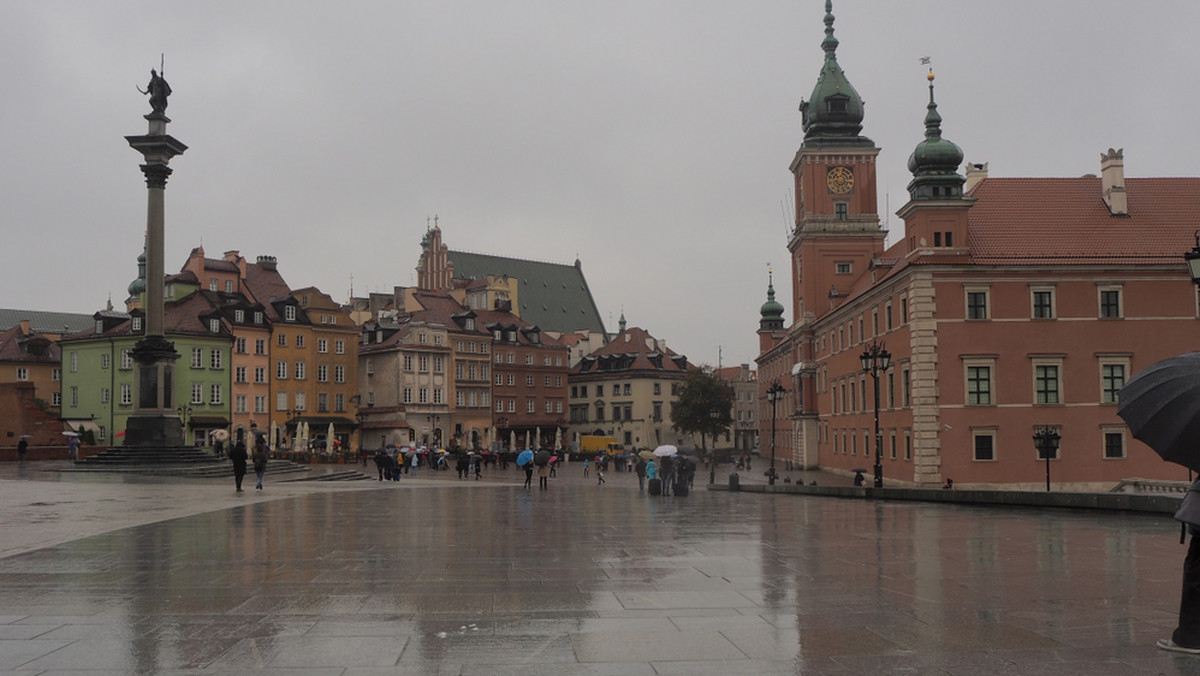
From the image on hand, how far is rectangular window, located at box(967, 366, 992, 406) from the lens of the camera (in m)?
49.0

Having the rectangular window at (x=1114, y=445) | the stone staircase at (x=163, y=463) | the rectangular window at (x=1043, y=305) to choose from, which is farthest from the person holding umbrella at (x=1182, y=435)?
the rectangular window at (x=1114, y=445)

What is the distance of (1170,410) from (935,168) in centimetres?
4737

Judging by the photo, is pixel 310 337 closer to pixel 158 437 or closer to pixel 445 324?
pixel 445 324

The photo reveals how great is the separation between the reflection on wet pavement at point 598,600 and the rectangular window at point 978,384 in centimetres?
3075

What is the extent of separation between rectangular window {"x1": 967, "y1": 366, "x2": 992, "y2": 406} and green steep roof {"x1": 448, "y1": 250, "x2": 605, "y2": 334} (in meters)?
86.5

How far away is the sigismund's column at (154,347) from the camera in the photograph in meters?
40.7

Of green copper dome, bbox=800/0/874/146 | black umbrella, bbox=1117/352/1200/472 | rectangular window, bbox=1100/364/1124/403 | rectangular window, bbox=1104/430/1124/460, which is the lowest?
rectangular window, bbox=1104/430/1124/460

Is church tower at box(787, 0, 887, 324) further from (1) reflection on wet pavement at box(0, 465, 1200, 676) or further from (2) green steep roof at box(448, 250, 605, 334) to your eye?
(1) reflection on wet pavement at box(0, 465, 1200, 676)

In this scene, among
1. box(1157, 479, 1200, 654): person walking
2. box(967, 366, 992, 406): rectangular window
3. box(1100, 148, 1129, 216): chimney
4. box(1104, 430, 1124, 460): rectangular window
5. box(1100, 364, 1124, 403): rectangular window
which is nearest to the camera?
box(1157, 479, 1200, 654): person walking

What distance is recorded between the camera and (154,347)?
41.0m

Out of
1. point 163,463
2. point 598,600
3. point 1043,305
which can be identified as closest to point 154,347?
point 163,463

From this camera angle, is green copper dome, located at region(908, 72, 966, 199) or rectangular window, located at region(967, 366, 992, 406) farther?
green copper dome, located at region(908, 72, 966, 199)

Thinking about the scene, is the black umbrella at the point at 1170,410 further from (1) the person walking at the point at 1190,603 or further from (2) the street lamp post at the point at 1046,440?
(2) the street lamp post at the point at 1046,440

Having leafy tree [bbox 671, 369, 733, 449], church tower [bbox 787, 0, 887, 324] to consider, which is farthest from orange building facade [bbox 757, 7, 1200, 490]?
leafy tree [bbox 671, 369, 733, 449]
